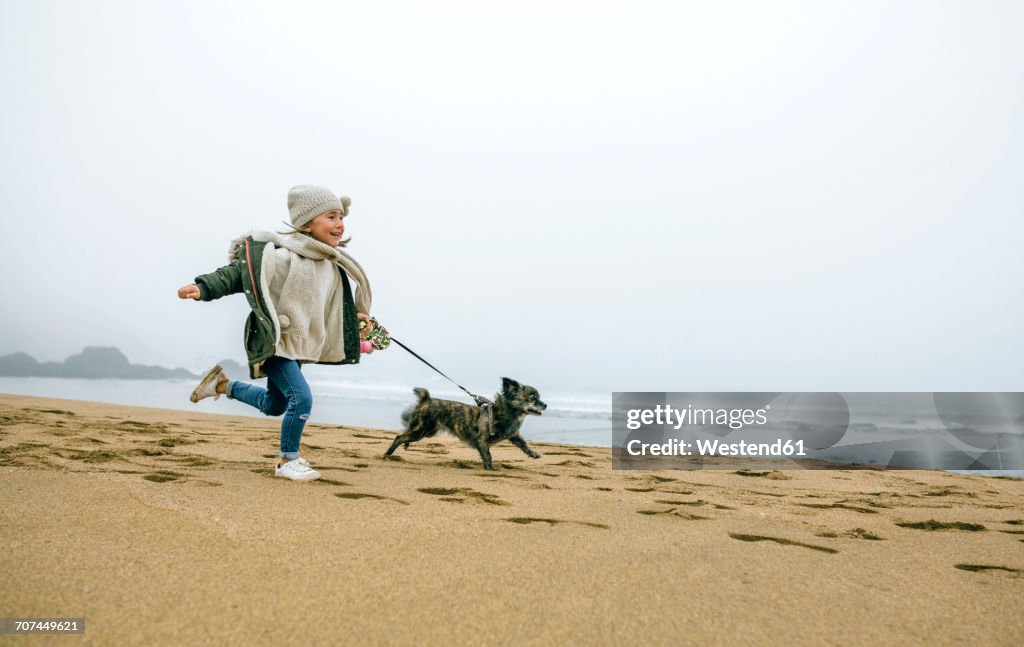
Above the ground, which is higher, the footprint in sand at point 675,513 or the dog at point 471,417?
the dog at point 471,417

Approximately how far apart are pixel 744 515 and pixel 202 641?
2.65 metres

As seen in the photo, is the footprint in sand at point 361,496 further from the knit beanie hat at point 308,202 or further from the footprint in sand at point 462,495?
the knit beanie hat at point 308,202

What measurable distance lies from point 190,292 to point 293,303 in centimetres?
55

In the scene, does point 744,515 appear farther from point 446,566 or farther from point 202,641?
point 202,641

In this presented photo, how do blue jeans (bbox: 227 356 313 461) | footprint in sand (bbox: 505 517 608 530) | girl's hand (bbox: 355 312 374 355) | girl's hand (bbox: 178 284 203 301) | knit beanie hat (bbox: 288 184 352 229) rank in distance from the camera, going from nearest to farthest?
1. footprint in sand (bbox: 505 517 608 530)
2. girl's hand (bbox: 178 284 203 301)
3. blue jeans (bbox: 227 356 313 461)
4. knit beanie hat (bbox: 288 184 352 229)
5. girl's hand (bbox: 355 312 374 355)

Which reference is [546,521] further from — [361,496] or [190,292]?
[190,292]

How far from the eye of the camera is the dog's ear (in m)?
4.94

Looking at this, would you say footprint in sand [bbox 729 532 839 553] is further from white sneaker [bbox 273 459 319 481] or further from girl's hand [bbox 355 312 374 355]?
girl's hand [bbox 355 312 374 355]

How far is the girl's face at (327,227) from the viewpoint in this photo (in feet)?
12.1

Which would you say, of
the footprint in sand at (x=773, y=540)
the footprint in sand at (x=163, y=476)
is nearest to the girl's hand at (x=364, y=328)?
the footprint in sand at (x=163, y=476)

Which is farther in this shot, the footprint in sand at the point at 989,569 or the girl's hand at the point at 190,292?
the girl's hand at the point at 190,292

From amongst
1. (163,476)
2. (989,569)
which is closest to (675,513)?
(989,569)

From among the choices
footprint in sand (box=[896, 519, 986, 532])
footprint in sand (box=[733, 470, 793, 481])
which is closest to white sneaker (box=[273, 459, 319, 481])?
footprint in sand (box=[896, 519, 986, 532])

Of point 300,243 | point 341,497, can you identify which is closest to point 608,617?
point 341,497
